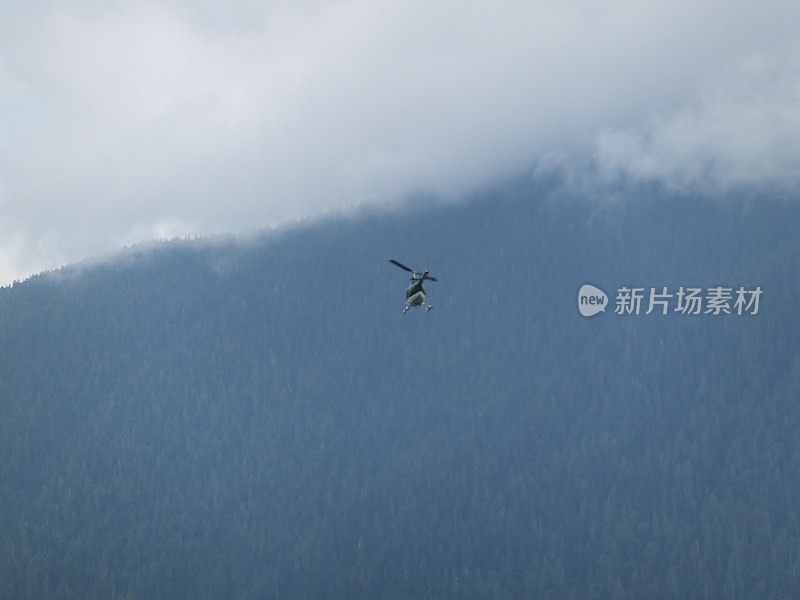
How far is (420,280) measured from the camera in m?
92.8
